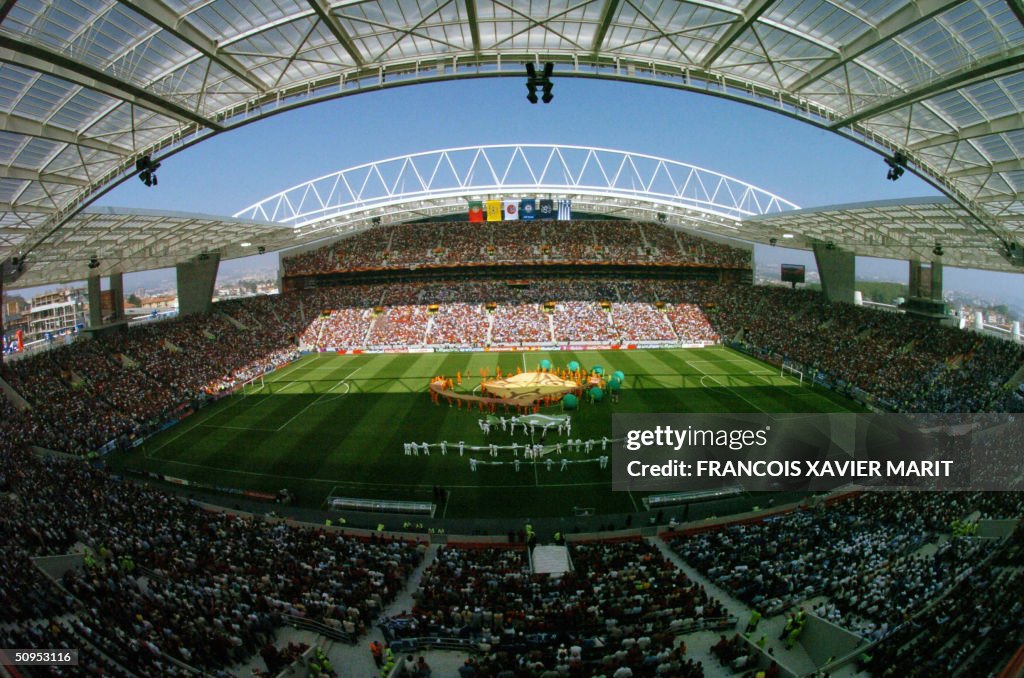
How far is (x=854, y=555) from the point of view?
12.6 meters

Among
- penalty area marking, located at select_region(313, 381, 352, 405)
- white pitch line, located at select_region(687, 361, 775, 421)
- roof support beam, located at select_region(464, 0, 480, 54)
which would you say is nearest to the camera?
roof support beam, located at select_region(464, 0, 480, 54)

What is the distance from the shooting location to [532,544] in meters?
14.7

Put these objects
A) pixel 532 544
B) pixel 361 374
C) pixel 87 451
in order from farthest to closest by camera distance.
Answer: pixel 361 374
pixel 87 451
pixel 532 544

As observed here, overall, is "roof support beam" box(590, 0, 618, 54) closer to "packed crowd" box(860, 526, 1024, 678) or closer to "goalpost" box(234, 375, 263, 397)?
"packed crowd" box(860, 526, 1024, 678)

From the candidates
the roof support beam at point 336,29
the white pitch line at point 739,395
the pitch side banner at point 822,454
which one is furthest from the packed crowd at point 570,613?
the white pitch line at point 739,395

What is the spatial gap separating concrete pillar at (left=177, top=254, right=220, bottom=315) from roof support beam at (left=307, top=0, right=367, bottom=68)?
40309mm

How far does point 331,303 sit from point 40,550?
146ft

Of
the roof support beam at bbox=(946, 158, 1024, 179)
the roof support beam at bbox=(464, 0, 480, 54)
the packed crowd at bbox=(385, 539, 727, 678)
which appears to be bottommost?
the packed crowd at bbox=(385, 539, 727, 678)

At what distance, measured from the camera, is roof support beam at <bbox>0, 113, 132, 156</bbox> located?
16719 millimetres

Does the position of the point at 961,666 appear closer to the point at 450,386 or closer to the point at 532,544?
the point at 532,544

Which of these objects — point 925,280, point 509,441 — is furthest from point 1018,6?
point 925,280

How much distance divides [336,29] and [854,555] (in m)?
18.5

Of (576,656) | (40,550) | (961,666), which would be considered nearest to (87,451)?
(40,550)

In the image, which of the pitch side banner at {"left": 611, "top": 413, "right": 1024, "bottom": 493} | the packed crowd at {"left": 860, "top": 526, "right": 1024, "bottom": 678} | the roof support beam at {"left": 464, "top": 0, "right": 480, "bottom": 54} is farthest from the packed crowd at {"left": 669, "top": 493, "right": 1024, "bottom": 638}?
the roof support beam at {"left": 464, "top": 0, "right": 480, "bottom": 54}
